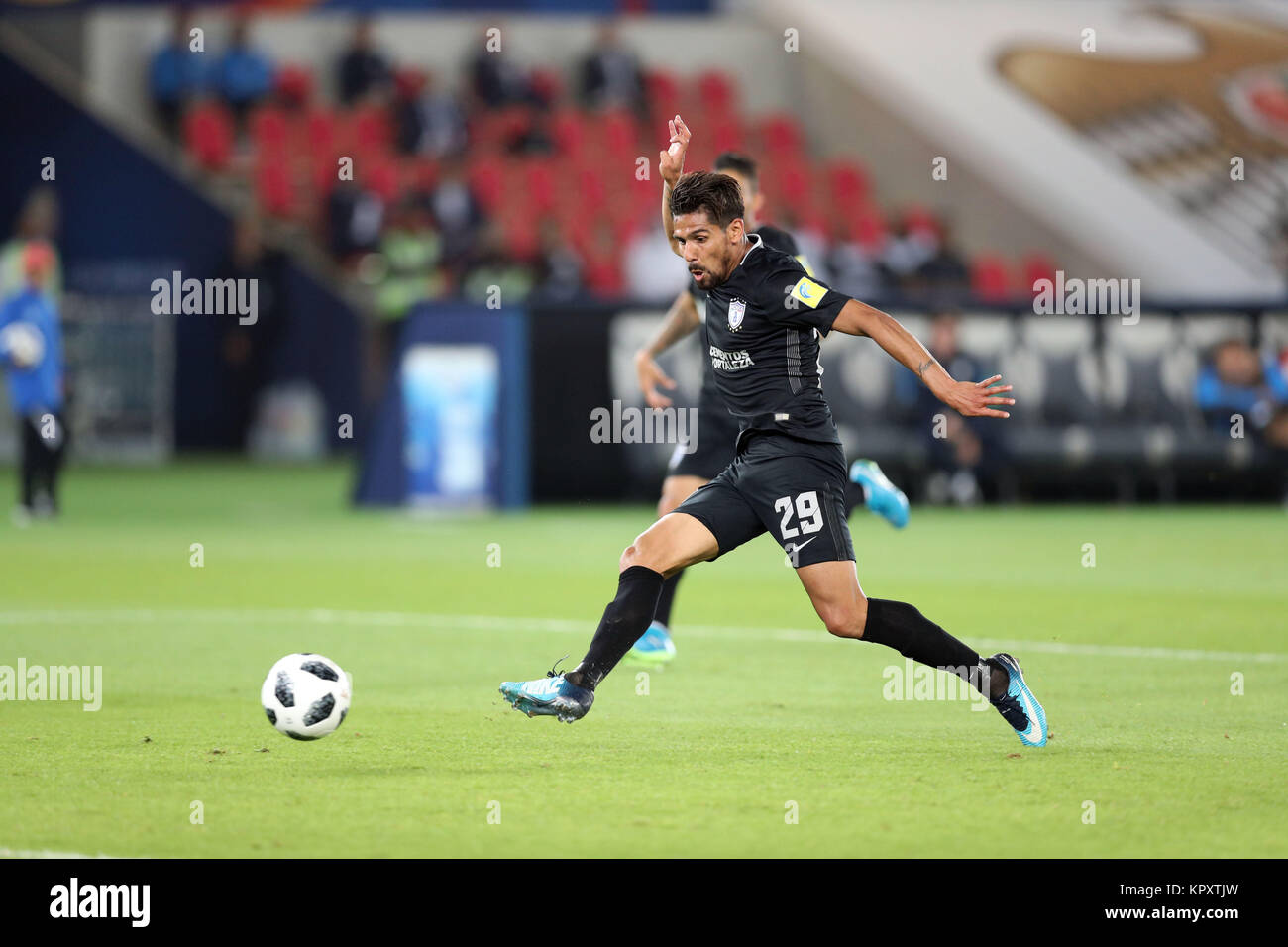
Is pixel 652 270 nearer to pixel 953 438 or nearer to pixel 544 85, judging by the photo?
pixel 544 85

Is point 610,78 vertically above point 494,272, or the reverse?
point 610,78

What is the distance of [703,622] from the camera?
1062cm

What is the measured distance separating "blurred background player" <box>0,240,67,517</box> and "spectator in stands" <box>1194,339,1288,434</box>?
1045 cm

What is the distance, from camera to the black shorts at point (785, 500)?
22.0ft

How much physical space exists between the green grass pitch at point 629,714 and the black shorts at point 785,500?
73cm

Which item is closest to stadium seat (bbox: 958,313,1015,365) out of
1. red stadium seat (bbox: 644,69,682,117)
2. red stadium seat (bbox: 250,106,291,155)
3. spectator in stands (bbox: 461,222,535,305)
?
spectator in stands (bbox: 461,222,535,305)

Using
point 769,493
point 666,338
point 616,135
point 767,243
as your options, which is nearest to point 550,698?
point 769,493

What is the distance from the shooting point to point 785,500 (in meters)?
6.75

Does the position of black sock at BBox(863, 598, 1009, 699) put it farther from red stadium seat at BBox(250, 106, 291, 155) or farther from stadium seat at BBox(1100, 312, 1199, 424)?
red stadium seat at BBox(250, 106, 291, 155)

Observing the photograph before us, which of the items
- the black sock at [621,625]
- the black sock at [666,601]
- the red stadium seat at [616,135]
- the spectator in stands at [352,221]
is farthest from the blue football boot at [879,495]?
the red stadium seat at [616,135]

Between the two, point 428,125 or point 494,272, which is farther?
point 428,125

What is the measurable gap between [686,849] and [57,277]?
68.1 ft

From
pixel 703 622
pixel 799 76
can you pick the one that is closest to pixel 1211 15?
pixel 799 76

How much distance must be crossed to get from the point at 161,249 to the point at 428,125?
3.80m
